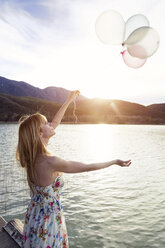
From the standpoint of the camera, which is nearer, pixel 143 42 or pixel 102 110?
pixel 143 42

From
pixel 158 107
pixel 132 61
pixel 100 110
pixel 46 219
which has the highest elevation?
pixel 158 107

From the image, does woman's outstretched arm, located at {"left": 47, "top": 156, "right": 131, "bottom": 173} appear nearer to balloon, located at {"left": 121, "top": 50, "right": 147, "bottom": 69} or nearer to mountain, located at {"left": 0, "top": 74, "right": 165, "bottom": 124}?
balloon, located at {"left": 121, "top": 50, "right": 147, "bottom": 69}

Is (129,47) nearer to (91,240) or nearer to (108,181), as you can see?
(91,240)

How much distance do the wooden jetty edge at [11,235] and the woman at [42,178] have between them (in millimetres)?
1295

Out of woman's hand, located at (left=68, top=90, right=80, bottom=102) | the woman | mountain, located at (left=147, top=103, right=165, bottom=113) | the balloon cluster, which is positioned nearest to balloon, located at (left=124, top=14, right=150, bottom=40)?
the balloon cluster

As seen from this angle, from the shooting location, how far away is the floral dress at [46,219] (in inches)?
95.2

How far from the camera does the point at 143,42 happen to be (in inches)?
165

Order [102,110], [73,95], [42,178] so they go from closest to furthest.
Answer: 1. [42,178]
2. [73,95]
3. [102,110]

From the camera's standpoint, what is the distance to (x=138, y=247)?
218 inches

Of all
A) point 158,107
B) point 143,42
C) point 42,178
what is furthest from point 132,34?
point 158,107

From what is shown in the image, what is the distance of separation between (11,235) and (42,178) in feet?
7.13

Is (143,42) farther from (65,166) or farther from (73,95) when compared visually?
(65,166)

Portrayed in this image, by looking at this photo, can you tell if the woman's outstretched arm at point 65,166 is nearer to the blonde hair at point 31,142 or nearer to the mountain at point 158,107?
the blonde hair at point 31,142

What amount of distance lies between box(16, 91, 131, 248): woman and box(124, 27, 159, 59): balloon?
2.72 metres
